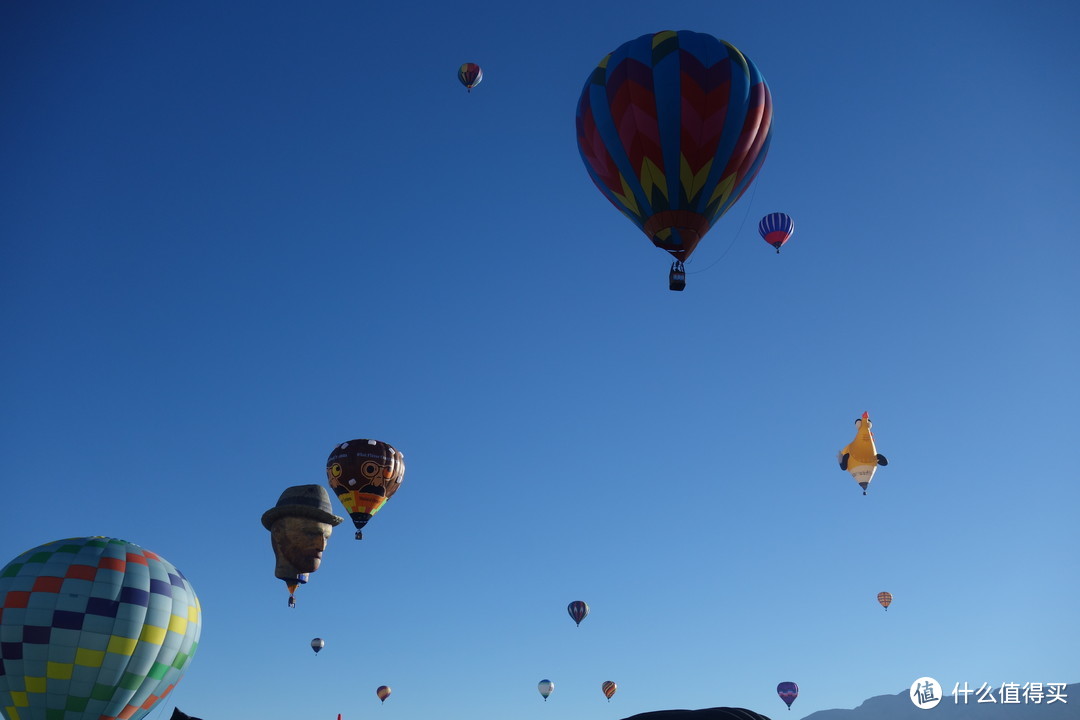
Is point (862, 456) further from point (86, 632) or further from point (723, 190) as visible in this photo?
point (86, 632)

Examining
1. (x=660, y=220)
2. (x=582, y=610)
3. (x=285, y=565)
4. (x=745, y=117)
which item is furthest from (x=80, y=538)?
(x=582, y=610)

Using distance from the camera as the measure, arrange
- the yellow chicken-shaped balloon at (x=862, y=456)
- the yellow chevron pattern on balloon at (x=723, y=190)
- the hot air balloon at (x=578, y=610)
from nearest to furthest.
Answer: the yellow chevron pattern on balloon at (x=723, y=190) → the yellow chicken-shaped balloon at (x=862, y=456) → the hot air balloon at (x=578, y=610)

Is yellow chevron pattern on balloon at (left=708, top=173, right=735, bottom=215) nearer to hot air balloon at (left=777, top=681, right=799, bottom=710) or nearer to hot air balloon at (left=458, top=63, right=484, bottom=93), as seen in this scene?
hot air balloon at (left=458, top=63, right=484, bottom=93)

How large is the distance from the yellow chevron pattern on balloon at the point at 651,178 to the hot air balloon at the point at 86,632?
14.9m

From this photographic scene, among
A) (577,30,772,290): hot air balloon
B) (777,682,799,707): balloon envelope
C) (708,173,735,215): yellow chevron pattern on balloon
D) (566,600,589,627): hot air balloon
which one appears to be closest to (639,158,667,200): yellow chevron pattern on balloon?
(577,30,772,290): hot air balloon

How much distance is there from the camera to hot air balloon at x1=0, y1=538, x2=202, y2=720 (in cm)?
2294

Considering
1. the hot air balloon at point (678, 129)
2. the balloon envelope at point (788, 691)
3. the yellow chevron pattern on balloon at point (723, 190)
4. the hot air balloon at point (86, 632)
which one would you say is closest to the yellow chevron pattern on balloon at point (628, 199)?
the hot air balloon at point (678, 129)

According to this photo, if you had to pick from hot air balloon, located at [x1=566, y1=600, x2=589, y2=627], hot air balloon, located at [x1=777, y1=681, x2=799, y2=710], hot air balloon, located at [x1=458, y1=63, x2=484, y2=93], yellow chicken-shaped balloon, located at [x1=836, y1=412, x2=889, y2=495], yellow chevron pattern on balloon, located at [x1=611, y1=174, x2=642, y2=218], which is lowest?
hot air balloon, located at [x1=777, y1=681, x2=799, y2=710]

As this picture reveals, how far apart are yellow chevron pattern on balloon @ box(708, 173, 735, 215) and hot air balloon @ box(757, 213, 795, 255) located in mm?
12146

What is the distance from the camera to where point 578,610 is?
42.9m

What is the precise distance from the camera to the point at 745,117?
74.2 feet

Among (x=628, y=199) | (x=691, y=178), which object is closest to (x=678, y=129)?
(x=691, y=178)

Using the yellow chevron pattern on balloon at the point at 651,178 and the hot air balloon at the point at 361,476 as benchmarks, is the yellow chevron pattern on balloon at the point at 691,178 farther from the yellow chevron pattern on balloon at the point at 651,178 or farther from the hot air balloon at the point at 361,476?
the hot air balloon at the point at 361,476

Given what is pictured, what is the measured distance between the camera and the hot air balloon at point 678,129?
22094 mm
